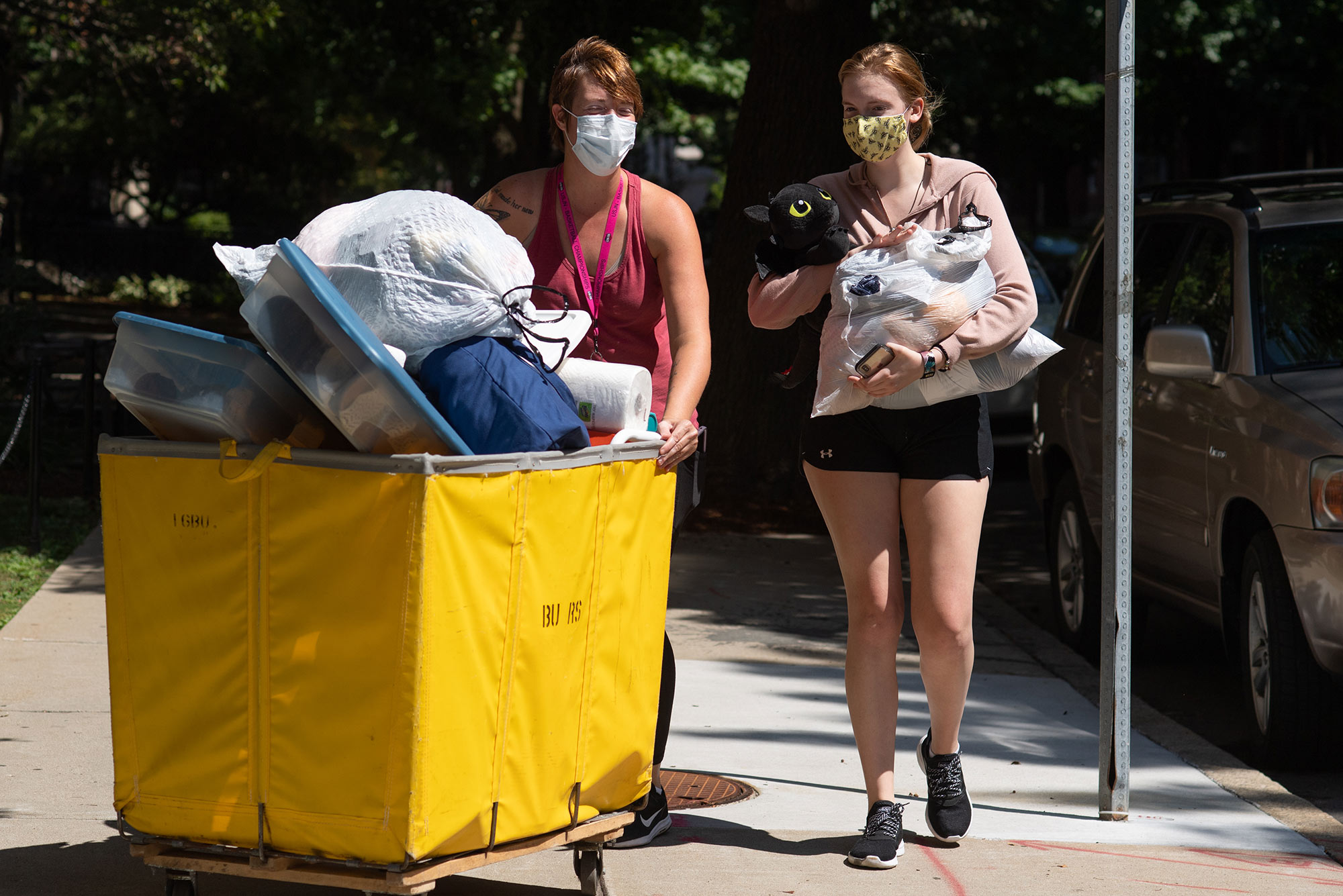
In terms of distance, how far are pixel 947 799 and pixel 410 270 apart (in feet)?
6.61

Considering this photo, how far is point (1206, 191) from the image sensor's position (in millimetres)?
6312

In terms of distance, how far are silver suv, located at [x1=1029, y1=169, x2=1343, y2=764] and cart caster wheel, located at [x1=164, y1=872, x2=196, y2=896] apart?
343 cm

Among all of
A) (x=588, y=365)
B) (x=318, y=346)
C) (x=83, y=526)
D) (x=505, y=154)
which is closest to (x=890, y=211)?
(x=588, y=365)

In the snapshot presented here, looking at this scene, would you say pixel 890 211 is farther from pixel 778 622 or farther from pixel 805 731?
pixel 778 622

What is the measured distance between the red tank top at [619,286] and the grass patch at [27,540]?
375cm

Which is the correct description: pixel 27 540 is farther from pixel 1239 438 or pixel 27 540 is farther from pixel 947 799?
pixel 1239 438

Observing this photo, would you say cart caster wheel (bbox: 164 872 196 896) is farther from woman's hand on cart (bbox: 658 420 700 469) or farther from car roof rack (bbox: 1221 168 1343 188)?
car roof rack (bbox: 1221 168 1343 188)

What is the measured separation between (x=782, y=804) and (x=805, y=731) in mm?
904

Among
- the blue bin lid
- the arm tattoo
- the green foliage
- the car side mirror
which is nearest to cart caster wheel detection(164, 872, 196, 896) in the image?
the blue bin lid

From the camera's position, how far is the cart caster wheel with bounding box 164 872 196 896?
10.7 feet

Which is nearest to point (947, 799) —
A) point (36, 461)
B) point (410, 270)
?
point (410, 270)

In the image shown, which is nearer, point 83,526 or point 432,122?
point 83,526

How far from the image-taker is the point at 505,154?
24172mm

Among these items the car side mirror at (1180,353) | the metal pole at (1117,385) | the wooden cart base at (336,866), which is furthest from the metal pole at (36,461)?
the metal pole at (1117,385)
